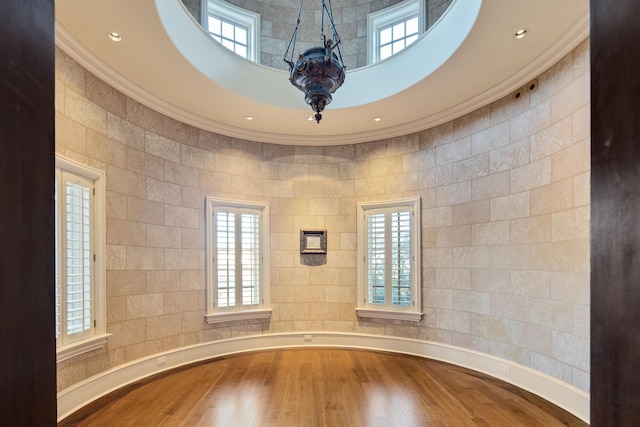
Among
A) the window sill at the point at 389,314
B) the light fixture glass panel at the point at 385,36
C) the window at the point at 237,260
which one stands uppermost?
the light fixture glass panel at the point at 385,36

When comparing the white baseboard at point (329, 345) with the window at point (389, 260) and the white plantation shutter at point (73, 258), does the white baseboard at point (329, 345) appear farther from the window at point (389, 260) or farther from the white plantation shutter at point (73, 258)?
the white plantation shutter at point (73, 258)

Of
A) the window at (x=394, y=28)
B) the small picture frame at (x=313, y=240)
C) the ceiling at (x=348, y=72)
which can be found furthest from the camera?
the small picture frame at (x=313, y=240)

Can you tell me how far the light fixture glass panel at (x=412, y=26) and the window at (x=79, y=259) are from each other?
441 cm

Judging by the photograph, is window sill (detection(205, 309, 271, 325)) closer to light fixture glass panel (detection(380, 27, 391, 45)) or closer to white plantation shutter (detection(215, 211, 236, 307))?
white plantation shutter (detection(215, 211, 236, 307))

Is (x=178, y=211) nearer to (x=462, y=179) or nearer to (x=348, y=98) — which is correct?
(x=348, y=98)

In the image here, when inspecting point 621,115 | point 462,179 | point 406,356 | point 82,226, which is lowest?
point 406,356

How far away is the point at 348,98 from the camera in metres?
4.54

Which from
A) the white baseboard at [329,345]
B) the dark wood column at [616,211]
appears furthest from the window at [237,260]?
the dark wood column at [616,211]

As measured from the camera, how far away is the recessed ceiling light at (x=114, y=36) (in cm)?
304

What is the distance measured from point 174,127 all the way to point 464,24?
3.68 meters

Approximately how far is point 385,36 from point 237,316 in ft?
15.5

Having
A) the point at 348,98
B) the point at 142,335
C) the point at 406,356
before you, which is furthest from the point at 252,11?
the point at 406,356

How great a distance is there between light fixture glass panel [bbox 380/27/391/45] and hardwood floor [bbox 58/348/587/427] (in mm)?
4638

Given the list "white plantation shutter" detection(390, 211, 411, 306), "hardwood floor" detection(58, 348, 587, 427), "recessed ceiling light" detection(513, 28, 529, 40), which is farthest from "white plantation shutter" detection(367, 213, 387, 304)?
"recessed ceiling light" detection(513, 28, 529, 40)
